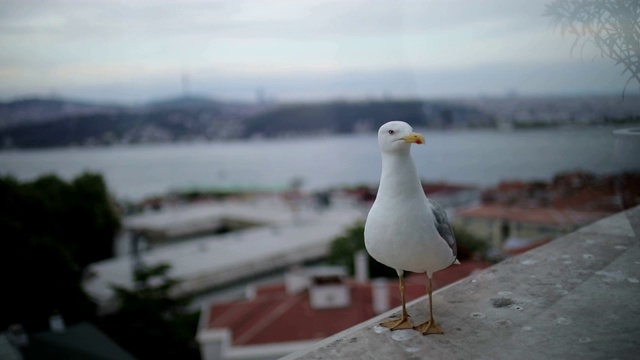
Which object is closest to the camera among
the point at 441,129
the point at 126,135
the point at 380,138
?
the point at 380,138

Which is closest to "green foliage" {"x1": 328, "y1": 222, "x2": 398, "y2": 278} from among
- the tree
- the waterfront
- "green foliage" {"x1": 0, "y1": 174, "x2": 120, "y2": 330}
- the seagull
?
the waterfront

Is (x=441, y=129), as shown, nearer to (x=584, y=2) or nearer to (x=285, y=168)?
(x=584, y=2)

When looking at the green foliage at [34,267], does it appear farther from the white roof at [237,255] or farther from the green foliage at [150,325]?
the white roof at [237,255]

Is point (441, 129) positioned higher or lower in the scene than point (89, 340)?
higher

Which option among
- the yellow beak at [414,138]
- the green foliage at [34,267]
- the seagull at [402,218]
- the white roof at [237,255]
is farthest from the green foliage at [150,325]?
the yellow beak at [414,138]

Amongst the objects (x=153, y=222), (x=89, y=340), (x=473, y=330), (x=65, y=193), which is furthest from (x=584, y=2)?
(x=153, y=222)

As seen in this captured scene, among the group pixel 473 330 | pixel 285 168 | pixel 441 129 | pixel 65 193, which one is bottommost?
pixel 285 168

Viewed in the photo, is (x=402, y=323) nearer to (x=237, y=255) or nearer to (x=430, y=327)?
(x=430, y=327)

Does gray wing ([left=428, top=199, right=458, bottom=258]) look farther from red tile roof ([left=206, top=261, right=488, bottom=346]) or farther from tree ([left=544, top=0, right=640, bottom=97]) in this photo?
red tile roof ([left=206, top=261, right=488, bottom=346])
